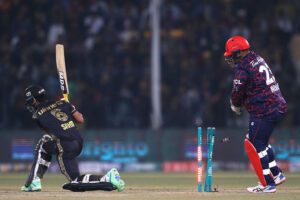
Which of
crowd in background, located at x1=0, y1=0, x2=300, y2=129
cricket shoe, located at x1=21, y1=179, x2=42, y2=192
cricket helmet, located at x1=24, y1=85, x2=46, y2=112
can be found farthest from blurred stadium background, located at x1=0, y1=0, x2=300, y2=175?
cricket helmet, located at x1=24, y1=85, x2=46, y2=112

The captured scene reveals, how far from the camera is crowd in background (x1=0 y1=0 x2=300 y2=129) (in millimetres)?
19031

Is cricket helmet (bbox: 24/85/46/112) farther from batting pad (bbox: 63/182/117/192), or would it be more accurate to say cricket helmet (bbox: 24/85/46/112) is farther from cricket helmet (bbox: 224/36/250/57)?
cricket helmet (bbox: 224/36/250/57)

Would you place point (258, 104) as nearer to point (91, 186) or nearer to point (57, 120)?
point (91, 186)

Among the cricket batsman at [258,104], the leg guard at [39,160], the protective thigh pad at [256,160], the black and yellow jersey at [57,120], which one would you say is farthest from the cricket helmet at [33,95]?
the protective thigh pad at [256,160]

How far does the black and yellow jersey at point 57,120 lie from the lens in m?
11.2

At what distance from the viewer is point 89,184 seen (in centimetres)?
1104

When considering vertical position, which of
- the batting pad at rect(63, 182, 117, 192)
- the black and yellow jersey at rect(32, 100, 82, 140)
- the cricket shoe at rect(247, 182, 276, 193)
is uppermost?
the black and yellow jersey at rect(32, 100, 82, 140)

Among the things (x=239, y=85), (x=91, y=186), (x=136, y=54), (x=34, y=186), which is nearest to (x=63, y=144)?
(x=91, y=186)

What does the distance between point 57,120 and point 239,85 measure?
8.69 ft

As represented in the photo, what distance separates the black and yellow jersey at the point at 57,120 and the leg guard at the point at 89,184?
61cm

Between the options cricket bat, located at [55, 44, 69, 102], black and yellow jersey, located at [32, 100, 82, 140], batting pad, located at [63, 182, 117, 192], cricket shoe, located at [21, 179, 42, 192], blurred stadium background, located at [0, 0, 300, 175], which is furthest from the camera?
blurred stadium background, located at [0, 0, 300, 175]

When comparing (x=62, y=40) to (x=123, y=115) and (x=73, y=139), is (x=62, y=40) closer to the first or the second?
(x=123, y=115)

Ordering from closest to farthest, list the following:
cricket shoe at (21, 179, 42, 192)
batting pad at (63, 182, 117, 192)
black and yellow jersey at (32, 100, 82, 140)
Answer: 1. batting pad at (63, 182, 117, 192)
2. black and yellow jersey at (32, 100, 82, 140)
3. cricket shoe at (21, 179, 42, 192)

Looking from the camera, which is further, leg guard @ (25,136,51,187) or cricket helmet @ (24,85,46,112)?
leg guard @ (25,136,51,187)
